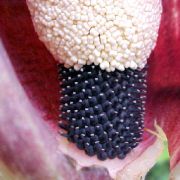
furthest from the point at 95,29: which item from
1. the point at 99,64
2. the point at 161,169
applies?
the point at 161,169

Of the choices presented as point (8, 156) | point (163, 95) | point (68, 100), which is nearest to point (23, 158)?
point (8, 156)

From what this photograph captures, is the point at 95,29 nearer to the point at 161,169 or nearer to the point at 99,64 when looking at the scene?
the point at 99,64

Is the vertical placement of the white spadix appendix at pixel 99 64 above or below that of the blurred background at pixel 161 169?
above

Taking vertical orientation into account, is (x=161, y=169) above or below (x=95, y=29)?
below

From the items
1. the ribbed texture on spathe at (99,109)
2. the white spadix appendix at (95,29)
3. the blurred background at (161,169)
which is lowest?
the blurred background at (161,169)

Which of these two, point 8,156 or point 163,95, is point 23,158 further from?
point 163,95

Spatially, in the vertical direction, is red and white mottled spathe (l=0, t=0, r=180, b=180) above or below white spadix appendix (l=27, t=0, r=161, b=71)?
below
